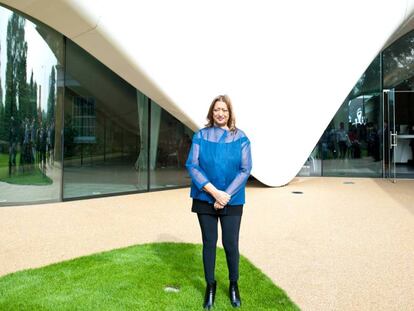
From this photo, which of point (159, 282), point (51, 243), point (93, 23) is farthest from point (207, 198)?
point (93, 23)

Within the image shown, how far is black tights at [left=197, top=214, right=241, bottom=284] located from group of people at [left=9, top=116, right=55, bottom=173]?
5865 millimetres

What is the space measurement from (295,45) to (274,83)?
917mm

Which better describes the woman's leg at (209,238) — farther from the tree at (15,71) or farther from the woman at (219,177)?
the tree at (15,71)

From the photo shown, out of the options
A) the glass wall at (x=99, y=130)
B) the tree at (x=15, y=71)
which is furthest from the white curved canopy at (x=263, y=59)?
the tree at (x=15, y=71)

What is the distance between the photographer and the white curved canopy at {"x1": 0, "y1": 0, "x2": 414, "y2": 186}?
6.84 meters

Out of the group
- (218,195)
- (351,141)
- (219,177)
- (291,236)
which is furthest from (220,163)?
(351,141)

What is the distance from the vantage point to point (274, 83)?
27.0ft

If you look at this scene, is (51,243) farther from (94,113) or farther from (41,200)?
(94,113)

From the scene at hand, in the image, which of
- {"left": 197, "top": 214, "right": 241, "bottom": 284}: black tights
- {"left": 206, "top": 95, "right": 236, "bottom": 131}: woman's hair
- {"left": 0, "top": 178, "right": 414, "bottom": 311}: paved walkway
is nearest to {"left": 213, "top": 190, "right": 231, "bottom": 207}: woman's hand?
{"left": 197, "top": 214, "right": 241, "bottom": 284}: black tights

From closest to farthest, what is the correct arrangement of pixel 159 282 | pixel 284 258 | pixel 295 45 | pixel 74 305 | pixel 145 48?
pixel 74 305 → pixel 159 282 → pixel 284 258 → pixel 145 48 → pixel 295 45

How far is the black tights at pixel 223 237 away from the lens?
260cm

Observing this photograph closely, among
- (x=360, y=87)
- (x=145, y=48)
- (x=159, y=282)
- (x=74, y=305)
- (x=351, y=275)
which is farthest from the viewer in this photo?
(x=360, y=87)

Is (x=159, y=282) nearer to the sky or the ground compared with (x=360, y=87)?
nearer to the ground

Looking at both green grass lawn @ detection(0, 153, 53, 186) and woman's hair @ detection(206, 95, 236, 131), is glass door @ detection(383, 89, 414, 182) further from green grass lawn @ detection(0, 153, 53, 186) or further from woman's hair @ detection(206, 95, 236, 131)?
woman's hair @ detection(206, 95, 236, 131)
